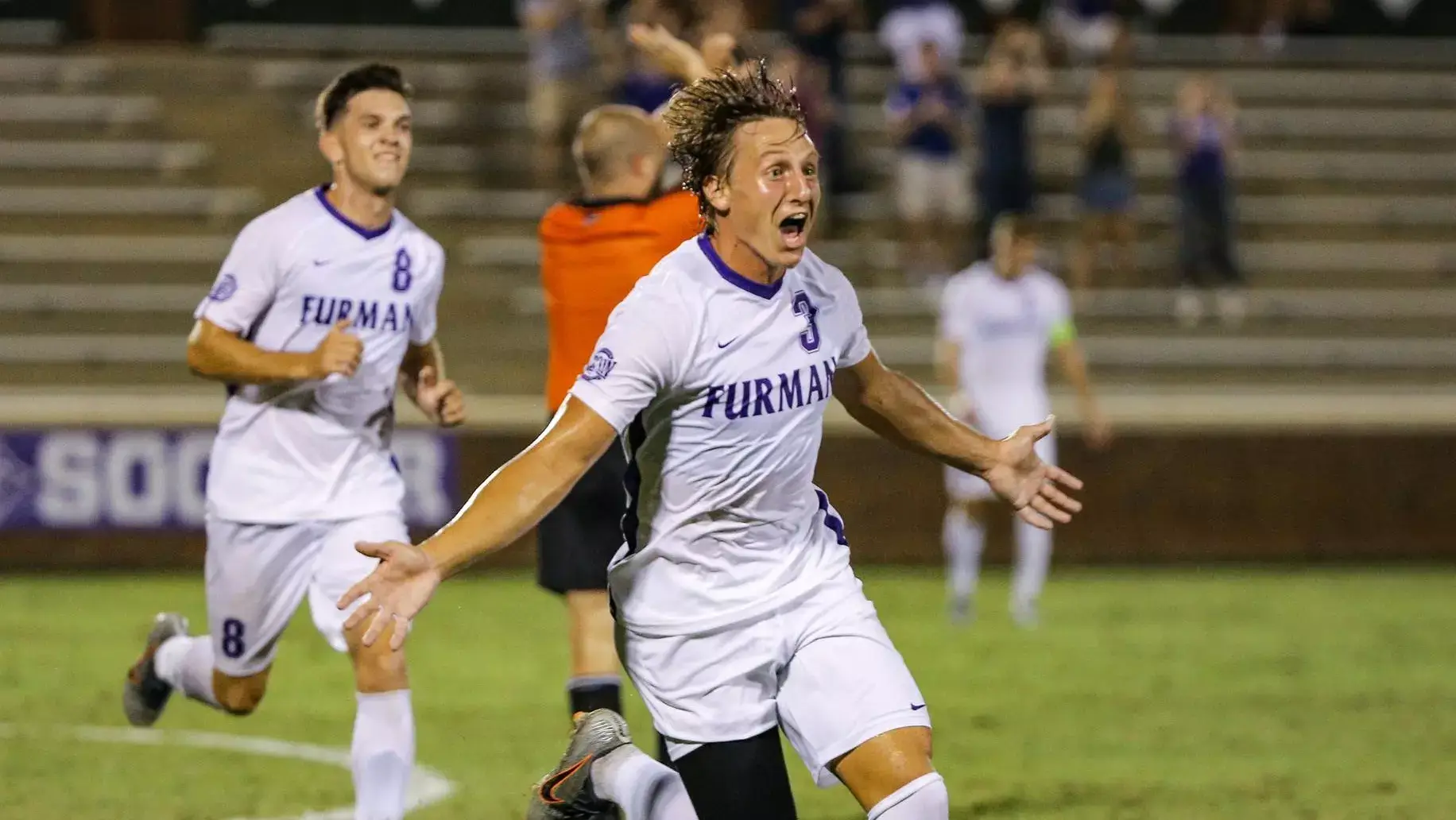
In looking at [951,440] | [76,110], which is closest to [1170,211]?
[76,110]

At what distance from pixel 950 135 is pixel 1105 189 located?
61.4 inches

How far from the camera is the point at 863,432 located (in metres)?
15.4

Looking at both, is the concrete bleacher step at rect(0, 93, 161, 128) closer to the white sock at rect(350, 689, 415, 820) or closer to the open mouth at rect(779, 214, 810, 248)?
the white sock at rect(350, 689, 415, 820)

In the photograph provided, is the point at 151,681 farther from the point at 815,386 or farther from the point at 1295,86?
the point at 1295,86

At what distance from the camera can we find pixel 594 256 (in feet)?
24.4

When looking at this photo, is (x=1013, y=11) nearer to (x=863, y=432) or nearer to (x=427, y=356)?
(x=863, y=432)

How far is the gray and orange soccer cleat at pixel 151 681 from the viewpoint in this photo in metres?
8.07

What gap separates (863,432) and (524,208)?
5455mm

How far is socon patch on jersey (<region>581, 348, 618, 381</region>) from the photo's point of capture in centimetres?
506

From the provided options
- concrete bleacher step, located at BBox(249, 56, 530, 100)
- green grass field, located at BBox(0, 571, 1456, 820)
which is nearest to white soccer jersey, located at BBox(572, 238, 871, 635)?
green grass field, located at BBox(0, 571, 1456, 820)

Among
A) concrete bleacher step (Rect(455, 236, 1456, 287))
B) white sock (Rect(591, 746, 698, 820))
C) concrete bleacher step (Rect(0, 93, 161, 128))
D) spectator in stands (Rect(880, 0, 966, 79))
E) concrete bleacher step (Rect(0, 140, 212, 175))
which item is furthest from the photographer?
concrete bleacher step (Rect(0, 93, 161, 128))

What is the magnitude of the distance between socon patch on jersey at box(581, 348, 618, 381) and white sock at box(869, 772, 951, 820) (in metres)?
1.20

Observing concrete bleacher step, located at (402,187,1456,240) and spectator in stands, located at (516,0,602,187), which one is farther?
concrete bleacher step, located at (402,187,1456,240)

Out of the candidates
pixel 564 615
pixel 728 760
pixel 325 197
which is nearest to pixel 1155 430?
pixel 564 615
